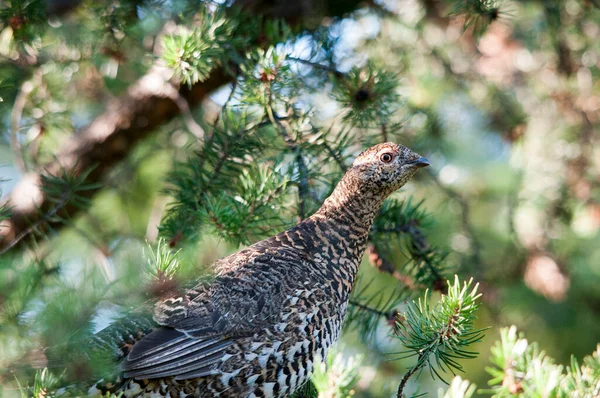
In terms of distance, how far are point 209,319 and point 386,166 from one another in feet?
3.87

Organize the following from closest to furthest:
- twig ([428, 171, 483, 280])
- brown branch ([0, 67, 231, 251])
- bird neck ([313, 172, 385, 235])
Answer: bird neck ([313, 172, 385, 235]) → twig ([428, 171, 483, 280]) → brown branch ([0, 67, 231, 251])

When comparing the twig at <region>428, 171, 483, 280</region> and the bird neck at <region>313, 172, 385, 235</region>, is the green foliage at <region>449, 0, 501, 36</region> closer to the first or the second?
the bird neck at <region>313, 172, 385, 235</region>

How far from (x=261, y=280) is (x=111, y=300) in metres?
1.10

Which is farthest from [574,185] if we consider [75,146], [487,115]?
[75,146]

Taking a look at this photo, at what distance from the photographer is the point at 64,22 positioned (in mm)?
4020

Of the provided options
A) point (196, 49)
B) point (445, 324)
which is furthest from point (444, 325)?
point (196, 49)

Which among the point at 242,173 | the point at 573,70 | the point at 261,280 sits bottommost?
the point at 261,280

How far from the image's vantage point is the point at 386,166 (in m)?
3.20

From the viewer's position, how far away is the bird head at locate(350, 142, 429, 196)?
3189 mm

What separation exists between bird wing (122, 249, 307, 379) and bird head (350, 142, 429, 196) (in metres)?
0.63

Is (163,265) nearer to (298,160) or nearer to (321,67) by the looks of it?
(298,160)

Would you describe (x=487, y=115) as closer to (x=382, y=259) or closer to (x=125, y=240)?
(x=382, y=259)

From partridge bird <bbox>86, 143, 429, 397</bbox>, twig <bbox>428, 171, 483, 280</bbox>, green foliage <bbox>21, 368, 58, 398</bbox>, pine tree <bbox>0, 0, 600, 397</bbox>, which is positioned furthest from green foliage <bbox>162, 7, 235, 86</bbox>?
twig <bbox>428, 171, 483, 280</bbox>

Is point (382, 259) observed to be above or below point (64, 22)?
below
